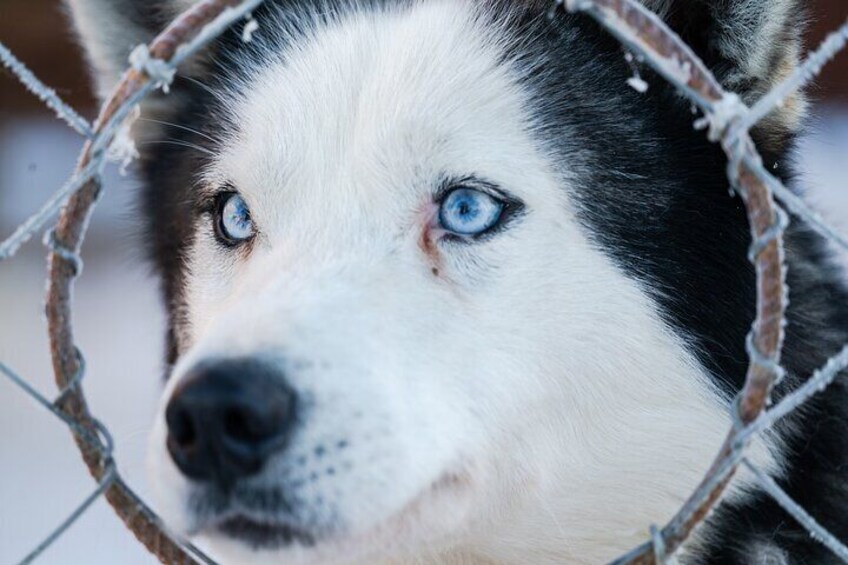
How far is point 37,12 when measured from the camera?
4.46 metres

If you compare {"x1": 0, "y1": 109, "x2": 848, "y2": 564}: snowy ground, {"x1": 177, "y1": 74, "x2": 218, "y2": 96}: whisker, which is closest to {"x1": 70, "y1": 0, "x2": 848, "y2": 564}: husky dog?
{"x1": 177, "y1": 74, "x2": 218, "y2": 96}: whisker

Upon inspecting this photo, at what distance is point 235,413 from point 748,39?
111 centimetres

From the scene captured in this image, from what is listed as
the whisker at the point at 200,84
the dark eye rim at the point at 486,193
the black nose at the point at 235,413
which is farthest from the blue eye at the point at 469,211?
the whisker at the point at 200,84

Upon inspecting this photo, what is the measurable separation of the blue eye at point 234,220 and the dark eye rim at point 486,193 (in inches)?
16.3

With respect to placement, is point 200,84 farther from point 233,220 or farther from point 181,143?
point 233,220

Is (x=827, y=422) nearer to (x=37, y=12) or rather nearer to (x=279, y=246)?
(x=279, y=246)

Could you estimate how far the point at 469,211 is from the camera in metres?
1.84

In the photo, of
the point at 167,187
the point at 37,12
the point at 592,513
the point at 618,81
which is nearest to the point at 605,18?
the point at 618,81

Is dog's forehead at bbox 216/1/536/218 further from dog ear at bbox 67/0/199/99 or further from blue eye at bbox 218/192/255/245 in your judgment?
dog ear at bbox 67/0/199/99

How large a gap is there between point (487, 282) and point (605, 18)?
1.90 feet

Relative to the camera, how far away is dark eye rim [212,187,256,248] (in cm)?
209

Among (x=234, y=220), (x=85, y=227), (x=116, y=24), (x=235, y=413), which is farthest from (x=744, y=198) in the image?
(x=116, y=24)

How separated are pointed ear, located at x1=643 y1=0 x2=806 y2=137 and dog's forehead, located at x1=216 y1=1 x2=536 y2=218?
34cm

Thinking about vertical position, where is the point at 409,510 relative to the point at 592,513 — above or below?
below
